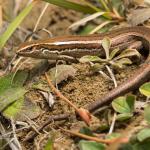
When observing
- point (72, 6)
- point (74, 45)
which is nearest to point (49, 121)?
point (74, 45)

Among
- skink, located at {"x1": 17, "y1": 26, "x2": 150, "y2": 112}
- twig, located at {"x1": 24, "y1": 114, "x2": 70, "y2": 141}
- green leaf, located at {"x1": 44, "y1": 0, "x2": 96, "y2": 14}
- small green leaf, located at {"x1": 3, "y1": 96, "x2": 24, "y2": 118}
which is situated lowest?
twig, located at {"x1": 24, "y1": 114, "x2": 70, "y2": 141}

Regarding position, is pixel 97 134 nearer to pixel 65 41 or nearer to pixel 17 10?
pixel 65 41

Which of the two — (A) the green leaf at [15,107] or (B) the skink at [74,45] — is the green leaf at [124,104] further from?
(B) the skink at [74,45]

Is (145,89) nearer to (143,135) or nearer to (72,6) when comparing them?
(143,135)

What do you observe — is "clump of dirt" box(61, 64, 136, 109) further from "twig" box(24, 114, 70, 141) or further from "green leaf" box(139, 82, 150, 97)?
"green leaf" box(139, 82, 150, 97)

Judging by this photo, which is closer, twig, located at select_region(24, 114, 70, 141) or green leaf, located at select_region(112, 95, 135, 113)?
green leaf, located at select_region(112, 95, 135, 113)

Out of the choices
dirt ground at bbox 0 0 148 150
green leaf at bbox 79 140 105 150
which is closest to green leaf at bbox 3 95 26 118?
dirt ground at bbox 0 0 148 150
